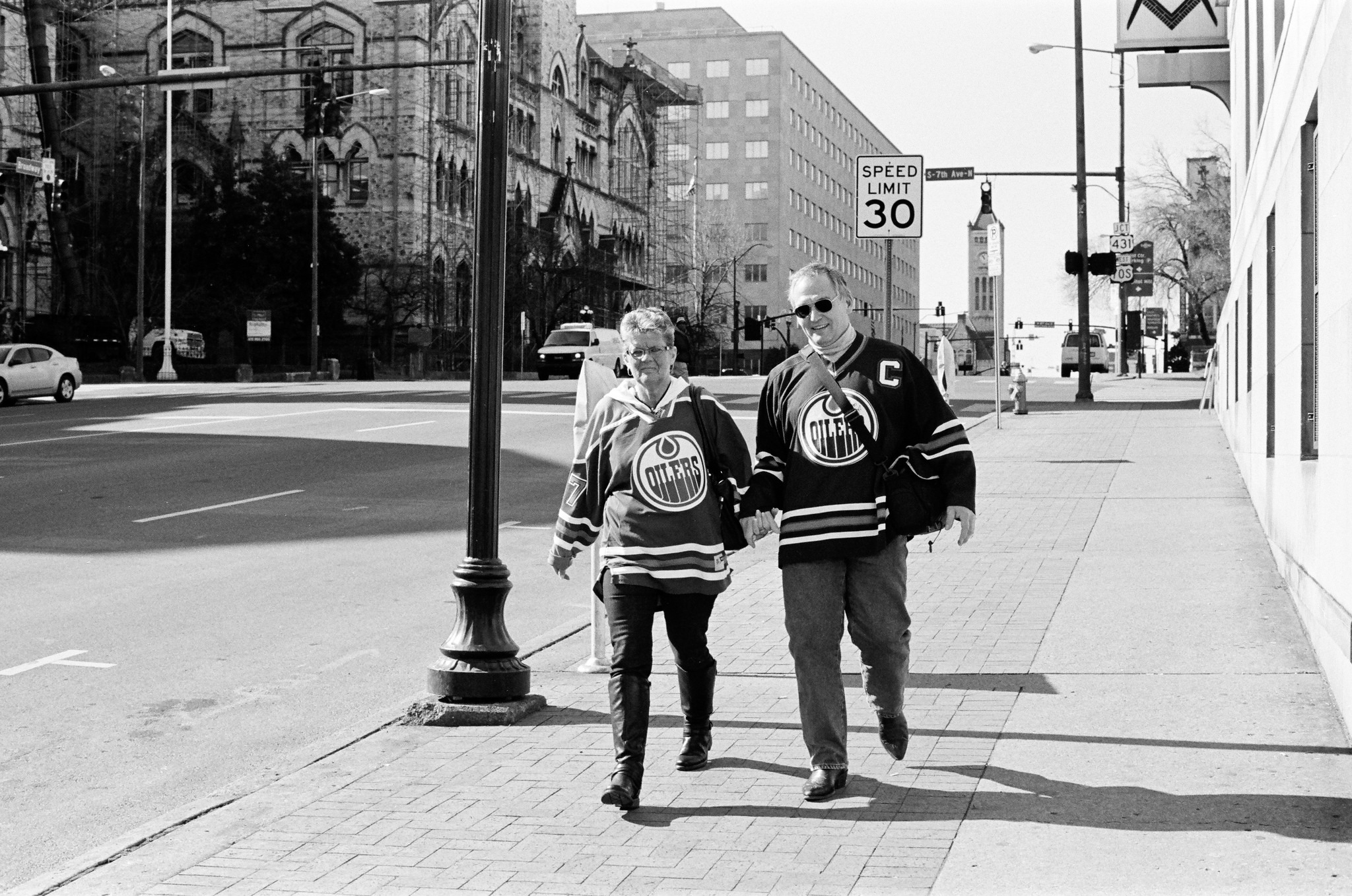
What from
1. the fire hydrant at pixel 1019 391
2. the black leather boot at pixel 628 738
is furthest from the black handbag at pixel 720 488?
the fire hydrant at pixel 1019 391

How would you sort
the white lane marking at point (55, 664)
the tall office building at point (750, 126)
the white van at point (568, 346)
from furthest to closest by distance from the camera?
the tall office building at point (750, 126), the white van at point (568, 346), the white lane marking at point (55, 664)

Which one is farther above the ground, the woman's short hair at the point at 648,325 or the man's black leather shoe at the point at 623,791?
the woman's short hair at the point at 648,325

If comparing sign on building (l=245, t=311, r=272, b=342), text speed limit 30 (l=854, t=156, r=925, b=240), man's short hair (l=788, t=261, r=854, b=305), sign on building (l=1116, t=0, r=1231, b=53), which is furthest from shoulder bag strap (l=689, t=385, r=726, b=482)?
sign on building (l=245, t=311, r=272, b=342)

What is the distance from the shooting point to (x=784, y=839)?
504 centimetres

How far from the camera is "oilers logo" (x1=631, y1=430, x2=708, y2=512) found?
5637mm

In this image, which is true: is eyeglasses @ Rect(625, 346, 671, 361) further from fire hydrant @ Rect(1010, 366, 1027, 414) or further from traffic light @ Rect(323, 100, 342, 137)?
traffic light @ Rect(323, 100, 342, 137)

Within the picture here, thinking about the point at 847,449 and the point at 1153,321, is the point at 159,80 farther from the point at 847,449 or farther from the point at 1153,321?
the point at 1153,321

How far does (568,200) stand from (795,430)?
81402 mm

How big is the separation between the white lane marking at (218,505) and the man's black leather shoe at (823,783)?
1054 cm

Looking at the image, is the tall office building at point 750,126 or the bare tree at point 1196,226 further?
the tall office building at point 750,126

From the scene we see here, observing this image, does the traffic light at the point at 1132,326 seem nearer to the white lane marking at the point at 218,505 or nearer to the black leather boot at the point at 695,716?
the white lane marking at the point at 218,505

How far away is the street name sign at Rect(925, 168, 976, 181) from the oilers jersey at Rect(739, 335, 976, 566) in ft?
73.3

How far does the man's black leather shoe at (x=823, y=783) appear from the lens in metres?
5.46

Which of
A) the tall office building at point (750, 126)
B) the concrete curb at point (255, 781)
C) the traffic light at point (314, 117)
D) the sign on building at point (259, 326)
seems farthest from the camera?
the tall office building at point (750, 126)
